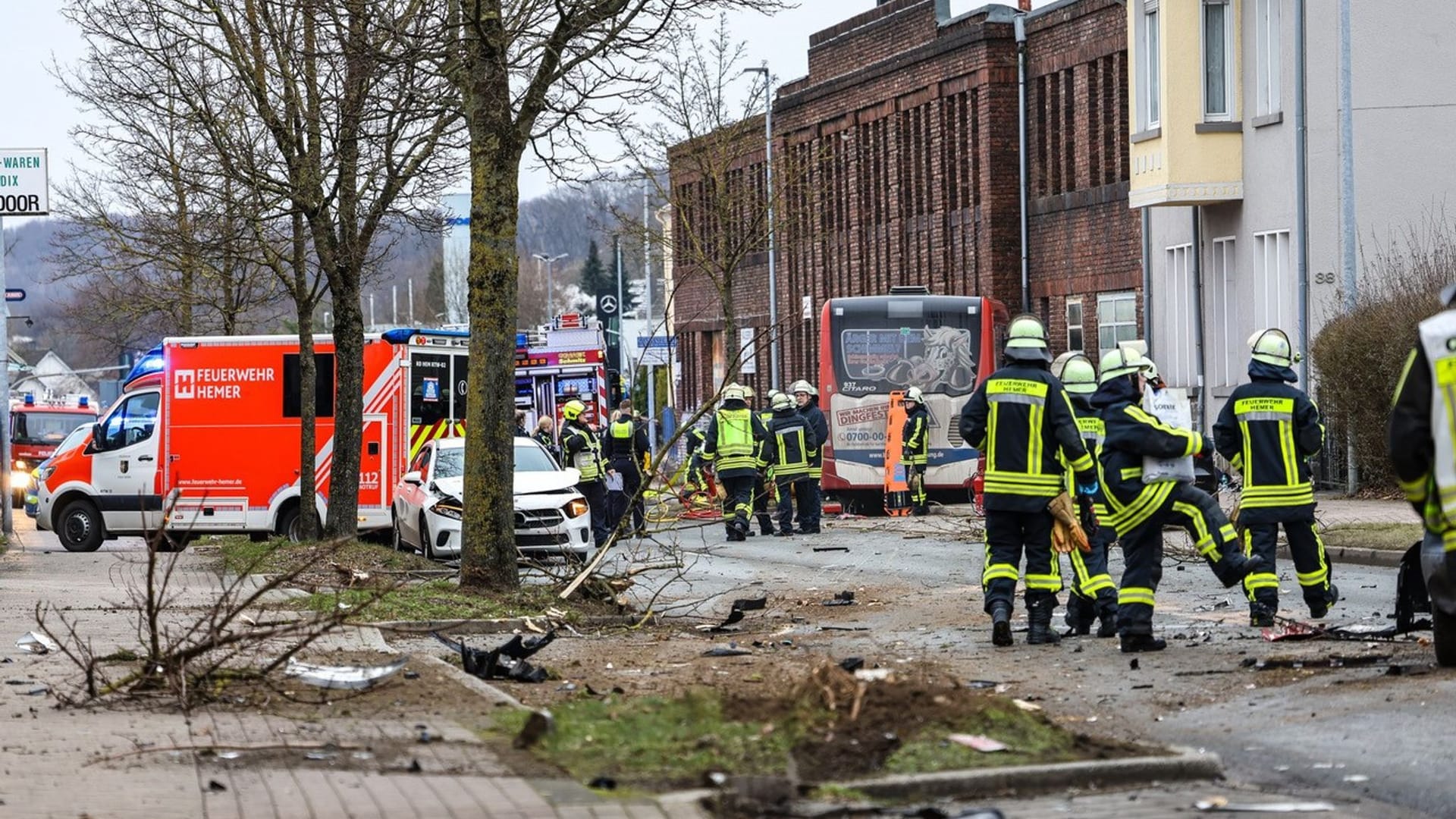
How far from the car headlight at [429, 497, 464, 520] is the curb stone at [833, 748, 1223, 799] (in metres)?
14.4

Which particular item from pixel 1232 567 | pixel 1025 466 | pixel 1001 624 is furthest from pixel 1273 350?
pixel 1001 624

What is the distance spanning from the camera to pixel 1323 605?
12.7 meters

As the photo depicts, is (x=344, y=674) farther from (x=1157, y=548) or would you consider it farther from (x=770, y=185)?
(x=770, y=185)

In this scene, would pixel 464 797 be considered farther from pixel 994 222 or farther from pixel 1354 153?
pixel 994 222

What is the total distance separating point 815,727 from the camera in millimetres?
7566

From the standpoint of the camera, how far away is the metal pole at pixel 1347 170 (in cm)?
2642

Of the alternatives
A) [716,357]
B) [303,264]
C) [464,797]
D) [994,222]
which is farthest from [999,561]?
[716,357]

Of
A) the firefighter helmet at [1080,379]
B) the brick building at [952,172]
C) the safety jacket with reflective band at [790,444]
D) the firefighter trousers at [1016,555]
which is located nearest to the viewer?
the firefighter trousers at [1016,555]

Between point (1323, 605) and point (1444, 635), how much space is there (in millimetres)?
2954

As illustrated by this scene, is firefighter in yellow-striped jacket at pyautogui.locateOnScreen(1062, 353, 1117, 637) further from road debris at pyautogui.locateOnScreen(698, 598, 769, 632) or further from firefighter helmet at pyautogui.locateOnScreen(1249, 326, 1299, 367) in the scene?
road debris at pyautogui.locateOnScreen(698, 598, 769, 632)

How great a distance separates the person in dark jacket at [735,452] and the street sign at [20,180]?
29.7ft

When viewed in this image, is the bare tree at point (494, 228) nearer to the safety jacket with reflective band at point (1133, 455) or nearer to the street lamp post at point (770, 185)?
the safety jacket with reflective band at point (1133, 455)

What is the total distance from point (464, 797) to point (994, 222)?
35003 mm

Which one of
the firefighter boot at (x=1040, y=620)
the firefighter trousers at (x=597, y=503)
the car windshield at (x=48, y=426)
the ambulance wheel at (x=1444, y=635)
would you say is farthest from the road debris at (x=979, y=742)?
the car windshield at (x=48, y=426)
